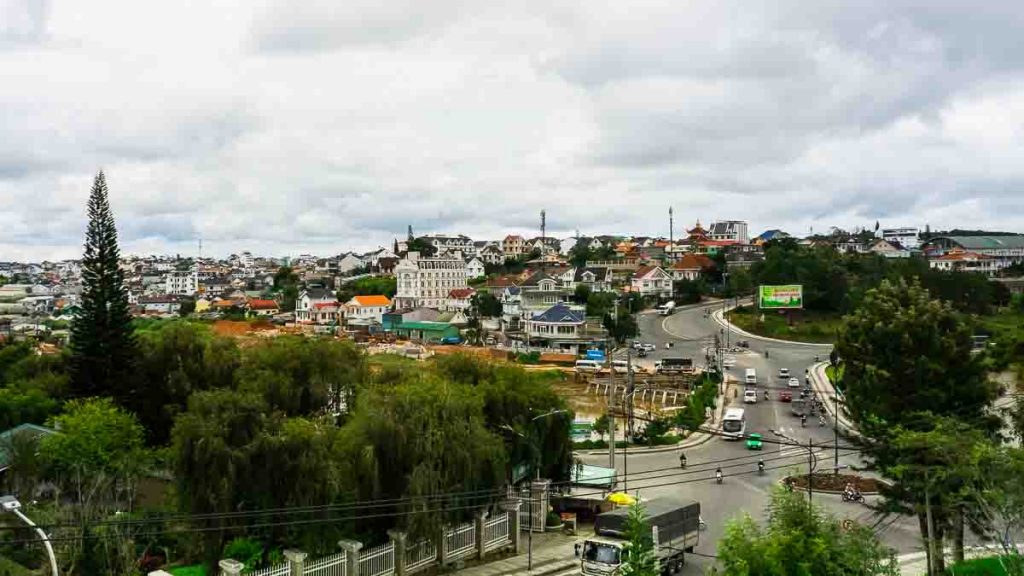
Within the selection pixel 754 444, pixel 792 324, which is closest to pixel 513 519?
pixel 754 444

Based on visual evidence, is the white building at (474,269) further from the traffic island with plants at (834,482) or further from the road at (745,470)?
the traffic island with plants at (834,482)

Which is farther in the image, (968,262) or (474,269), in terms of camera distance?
(474,269)

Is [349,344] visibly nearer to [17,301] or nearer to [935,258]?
[935,258]

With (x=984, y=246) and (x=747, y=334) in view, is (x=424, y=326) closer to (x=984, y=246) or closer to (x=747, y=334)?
(x=747, y=334)

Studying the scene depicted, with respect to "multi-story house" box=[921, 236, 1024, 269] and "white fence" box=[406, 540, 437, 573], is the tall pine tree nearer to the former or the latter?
"white fence" box=[406, 540, 437, 573]

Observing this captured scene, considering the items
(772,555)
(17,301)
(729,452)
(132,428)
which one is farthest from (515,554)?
(17,301)

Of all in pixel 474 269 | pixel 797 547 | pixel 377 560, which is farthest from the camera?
pixel 474 269

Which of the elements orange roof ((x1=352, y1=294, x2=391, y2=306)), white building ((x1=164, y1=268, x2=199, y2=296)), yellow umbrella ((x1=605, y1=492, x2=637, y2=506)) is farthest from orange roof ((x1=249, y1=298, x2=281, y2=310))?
yellow umbrella ((x1=605, y1=492, x2=637, y2=506))
